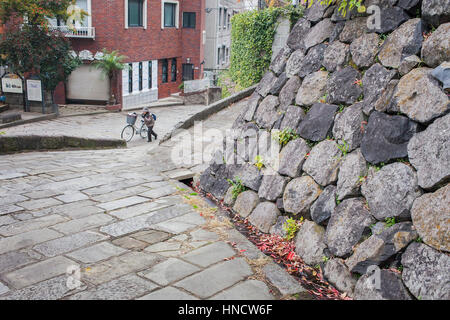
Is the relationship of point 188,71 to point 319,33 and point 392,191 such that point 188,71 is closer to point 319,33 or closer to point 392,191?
point 319,33

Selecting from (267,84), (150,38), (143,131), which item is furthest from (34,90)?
(267,84)

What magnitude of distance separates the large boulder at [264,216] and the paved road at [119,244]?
13.4 inches

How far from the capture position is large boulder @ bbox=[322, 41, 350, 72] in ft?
16.2

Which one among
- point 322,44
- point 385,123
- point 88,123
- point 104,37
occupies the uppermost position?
point 104,37

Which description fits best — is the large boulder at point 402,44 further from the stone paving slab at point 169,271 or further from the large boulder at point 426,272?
the stone paving slab at point 169,271

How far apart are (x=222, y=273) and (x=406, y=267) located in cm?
174

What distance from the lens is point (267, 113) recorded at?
5.99m

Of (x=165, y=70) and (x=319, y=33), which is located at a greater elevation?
(x=165, y=70)

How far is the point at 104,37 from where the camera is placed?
947 inches

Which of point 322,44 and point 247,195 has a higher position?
point 322,44

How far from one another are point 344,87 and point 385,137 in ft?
3.46

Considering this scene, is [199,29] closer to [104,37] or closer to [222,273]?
[104,37]

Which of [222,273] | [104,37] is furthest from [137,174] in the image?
[104,37]

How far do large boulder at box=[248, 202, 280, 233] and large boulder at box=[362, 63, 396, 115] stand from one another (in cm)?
172
